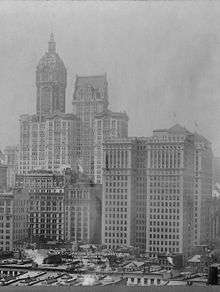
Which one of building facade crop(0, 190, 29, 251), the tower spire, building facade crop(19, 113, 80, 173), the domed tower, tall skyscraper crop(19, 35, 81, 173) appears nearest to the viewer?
the tower spire

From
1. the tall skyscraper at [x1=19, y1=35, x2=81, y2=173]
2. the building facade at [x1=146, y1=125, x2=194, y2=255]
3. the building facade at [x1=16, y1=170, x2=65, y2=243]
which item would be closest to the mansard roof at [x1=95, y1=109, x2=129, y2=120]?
the tall skyscraper at [x1=19, y1=35, x2=81, y2=173]

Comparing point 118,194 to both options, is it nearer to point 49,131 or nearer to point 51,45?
point 49,131

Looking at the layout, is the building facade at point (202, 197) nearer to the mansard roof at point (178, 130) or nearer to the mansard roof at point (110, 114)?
the mansard roof at point (178, 130)

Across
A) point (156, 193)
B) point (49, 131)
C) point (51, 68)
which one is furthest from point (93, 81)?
point (156, 193)

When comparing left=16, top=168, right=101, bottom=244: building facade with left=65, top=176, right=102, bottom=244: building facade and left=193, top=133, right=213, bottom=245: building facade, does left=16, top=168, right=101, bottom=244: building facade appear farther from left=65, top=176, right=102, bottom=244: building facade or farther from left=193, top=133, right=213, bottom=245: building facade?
left=193, top=133, right=213, bottom=245: building facade

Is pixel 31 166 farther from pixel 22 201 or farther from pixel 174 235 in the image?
pixel 174 235

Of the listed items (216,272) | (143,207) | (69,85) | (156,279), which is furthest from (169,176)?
(216,272)
